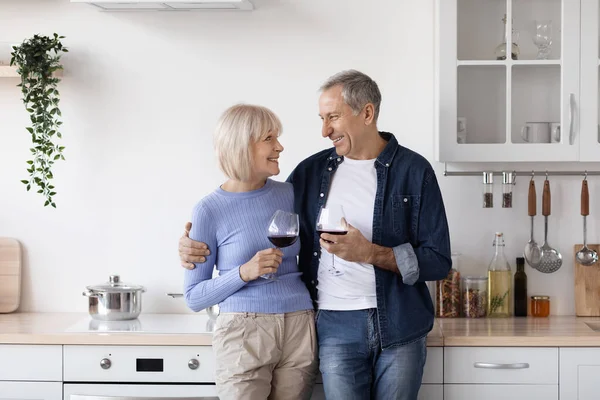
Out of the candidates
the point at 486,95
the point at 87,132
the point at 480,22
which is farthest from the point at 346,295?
the point at 87,132

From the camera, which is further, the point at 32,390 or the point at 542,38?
the point at 542,38

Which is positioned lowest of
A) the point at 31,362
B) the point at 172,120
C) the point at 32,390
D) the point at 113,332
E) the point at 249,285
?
the point at 32,390

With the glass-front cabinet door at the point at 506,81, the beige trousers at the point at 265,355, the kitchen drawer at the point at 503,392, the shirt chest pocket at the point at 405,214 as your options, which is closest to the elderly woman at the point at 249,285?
the beige trousers at the point at 265,355

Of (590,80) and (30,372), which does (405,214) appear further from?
(30,372)

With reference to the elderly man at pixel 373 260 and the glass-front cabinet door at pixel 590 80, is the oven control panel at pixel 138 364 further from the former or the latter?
the glass-front cabinet door at pixel 590 80

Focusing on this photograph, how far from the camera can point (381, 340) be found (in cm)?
251

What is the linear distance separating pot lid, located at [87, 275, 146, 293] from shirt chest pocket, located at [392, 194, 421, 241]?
3.73ft

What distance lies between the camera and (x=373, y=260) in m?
2.46

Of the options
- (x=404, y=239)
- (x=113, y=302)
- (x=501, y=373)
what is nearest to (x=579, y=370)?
(x=501, y=373)

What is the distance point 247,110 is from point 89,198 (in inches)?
47.6

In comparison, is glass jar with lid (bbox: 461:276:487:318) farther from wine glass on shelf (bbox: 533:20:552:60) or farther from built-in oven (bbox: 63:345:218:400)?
built-in oven (bbox: 63:345:218:400)

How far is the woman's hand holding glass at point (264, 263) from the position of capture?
234 cm

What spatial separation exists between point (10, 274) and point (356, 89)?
5.67 ft

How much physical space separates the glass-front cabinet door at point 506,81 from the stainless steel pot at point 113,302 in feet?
4.27
